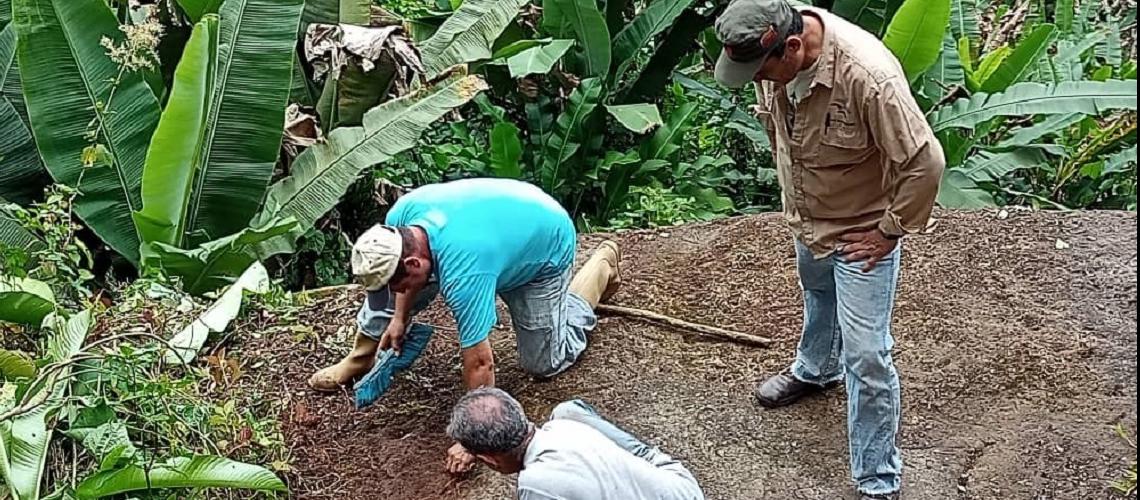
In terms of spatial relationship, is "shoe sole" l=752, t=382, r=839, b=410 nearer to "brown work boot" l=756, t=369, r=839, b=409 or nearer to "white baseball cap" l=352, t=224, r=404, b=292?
"brown work boot" l=756, t=369, r=839, b=409

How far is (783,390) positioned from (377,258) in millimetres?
1535

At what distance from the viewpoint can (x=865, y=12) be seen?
236 inches

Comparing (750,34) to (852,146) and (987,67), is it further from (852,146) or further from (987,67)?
(987,67)

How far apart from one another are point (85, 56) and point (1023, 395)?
375cm

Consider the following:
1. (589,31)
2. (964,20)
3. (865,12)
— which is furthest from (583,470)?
(964,20)

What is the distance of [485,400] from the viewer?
257 cm

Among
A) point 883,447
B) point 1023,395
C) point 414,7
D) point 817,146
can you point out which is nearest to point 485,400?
point 817,146

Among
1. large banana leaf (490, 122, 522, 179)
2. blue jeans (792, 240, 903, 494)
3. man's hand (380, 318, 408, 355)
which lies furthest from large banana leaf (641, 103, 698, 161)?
man's hand (380, 318, 408, 355)

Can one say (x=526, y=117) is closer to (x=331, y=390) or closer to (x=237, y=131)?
(x=237, y=131)

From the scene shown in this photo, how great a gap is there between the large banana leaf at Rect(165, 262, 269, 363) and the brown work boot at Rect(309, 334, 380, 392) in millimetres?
413

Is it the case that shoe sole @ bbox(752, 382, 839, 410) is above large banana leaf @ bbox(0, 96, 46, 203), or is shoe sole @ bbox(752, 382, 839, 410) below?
below

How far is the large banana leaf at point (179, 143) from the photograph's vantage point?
406 cm

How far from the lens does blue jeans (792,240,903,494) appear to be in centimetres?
293

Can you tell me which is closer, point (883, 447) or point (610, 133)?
point (883, 447)
